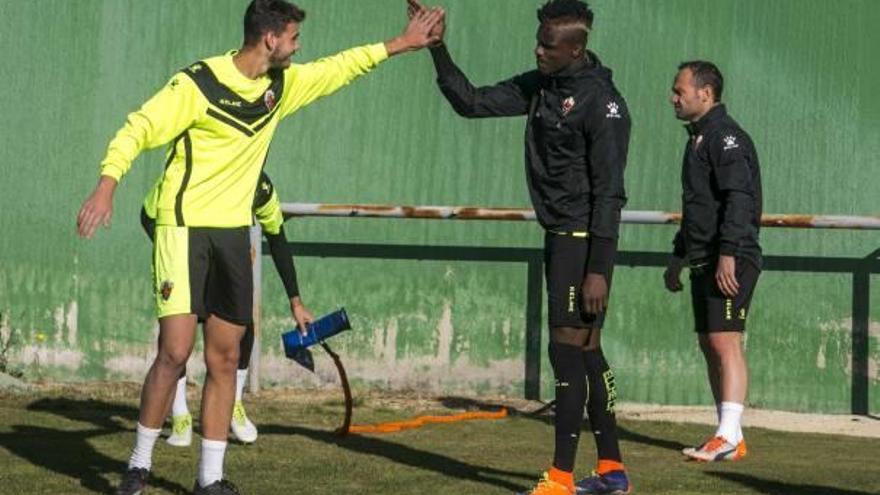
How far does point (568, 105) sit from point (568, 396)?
4.35 feet

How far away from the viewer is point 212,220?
8.70 metres

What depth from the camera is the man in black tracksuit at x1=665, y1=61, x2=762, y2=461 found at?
1102cm

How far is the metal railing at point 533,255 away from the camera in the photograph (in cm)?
1305

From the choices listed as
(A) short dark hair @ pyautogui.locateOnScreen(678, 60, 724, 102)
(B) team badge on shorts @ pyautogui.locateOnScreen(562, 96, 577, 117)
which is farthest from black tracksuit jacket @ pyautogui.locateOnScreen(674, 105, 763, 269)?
(B) team badge on shorts @ pyautogui.locateOnScreen(562, 96, 577, 117)

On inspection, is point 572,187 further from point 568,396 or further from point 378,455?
point 378,455

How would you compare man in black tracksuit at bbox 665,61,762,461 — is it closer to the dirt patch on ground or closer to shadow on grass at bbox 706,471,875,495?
shadow on grass at bbox 706,471,875,495

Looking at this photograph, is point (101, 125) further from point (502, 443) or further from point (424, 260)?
point (502, 443)

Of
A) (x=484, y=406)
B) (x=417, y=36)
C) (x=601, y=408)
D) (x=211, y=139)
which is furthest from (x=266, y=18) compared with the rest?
(x=484, y=406)

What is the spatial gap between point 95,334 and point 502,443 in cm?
370

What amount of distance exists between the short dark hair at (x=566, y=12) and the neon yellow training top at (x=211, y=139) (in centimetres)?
128

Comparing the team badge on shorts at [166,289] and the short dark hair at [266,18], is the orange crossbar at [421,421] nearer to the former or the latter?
the team badge on shorts at [166,289]

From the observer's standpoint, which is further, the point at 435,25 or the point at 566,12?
the point at 435,25

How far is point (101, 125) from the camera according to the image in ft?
45.1

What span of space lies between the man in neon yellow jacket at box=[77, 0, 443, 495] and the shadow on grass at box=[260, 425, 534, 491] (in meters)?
1.48
